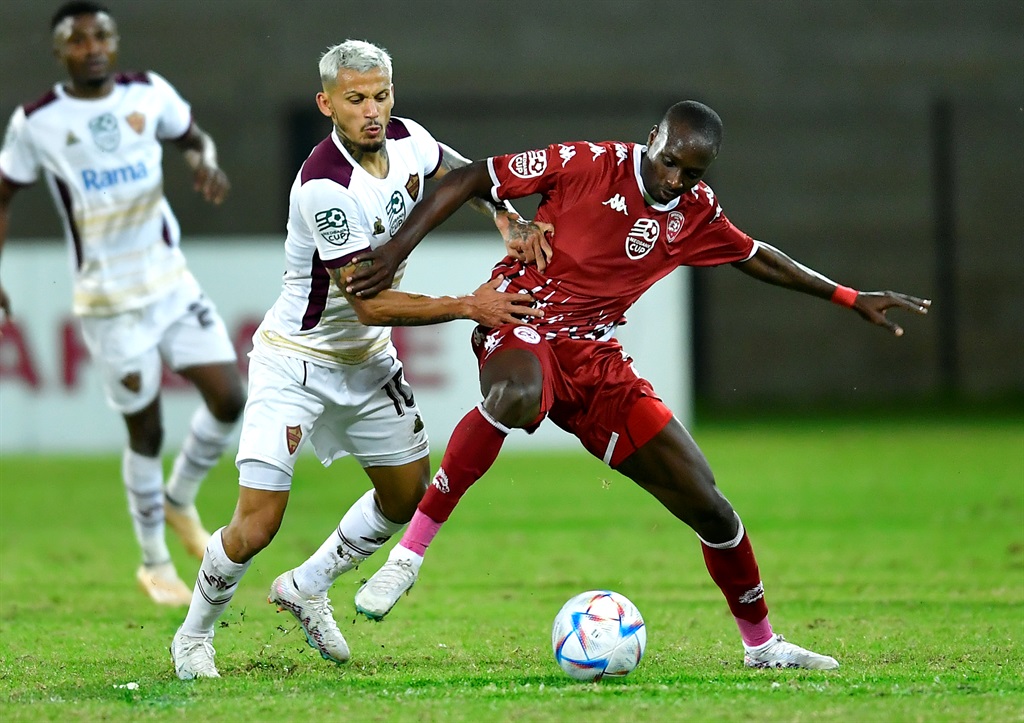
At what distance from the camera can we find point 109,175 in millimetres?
7145

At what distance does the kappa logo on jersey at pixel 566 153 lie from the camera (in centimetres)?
513

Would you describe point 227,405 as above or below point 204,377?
below

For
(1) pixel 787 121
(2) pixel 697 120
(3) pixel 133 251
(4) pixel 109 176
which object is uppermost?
(2) pixel 697 120

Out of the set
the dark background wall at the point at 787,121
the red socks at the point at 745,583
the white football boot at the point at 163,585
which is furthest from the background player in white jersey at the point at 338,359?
the dark background wall at the point at 787,121

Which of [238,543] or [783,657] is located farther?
[783,657]

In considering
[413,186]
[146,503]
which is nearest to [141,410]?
[146,503]

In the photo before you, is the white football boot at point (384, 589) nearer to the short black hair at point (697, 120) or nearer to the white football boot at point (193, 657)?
the white football boot at point (193, 657)

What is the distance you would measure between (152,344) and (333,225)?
269cm

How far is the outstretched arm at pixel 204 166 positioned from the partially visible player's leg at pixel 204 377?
1.94 feet

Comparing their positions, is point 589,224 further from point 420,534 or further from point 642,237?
point 420,534

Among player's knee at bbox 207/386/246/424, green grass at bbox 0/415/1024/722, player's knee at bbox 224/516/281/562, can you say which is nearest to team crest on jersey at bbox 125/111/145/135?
player's knee at bbox 207/386/246/424

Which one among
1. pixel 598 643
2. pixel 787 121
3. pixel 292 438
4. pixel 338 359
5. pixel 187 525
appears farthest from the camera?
pixel 787 121

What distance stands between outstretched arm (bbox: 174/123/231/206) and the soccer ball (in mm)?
2994

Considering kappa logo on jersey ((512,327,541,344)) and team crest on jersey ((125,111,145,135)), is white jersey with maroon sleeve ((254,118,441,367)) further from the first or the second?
team crest on jersey ((125,111,145,135))
